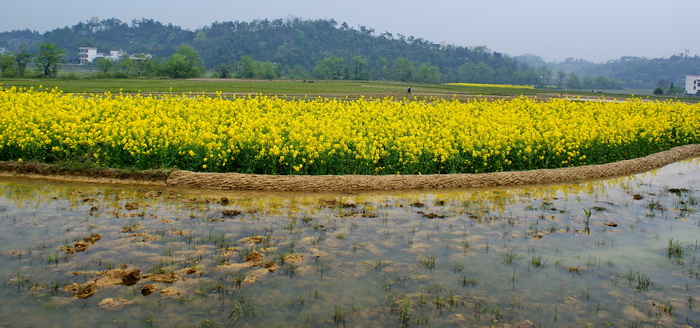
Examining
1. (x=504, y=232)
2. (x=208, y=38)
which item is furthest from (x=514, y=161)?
(x=208, y=38)

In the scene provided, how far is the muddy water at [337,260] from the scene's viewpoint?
498 cm

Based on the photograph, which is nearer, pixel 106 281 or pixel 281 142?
pixel 106 281

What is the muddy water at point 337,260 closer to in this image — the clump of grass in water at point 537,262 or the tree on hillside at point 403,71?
the clump of grass in water at point 537,262

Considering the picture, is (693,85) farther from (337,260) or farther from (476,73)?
(337,260)

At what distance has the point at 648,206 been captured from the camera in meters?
9.35

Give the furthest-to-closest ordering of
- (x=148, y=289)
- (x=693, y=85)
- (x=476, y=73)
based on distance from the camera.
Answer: (x=476, y=73), (x=693, y=85), (x=148, y=289)

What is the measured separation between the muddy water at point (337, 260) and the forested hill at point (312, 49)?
10527 centimetres

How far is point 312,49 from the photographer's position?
151m

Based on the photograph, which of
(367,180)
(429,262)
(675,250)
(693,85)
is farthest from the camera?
(693,85)

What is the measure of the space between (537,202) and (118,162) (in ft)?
25.1

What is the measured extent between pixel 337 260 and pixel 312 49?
486 ft

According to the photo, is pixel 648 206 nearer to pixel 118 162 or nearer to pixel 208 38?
pixel 118 162

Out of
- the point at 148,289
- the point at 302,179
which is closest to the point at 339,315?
the point at 148,289

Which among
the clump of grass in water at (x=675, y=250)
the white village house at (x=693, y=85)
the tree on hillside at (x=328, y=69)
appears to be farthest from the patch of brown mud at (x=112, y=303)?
the white village house at (x=693, y=85)
